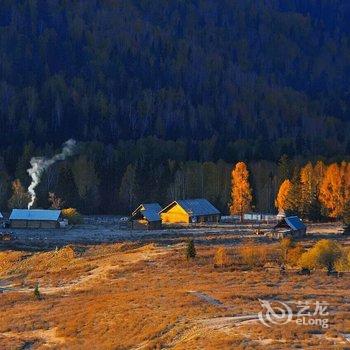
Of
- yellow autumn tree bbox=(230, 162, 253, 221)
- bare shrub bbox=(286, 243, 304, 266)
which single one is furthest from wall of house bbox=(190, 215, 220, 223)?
bare shrub bbox=(286, 243, 304, 266)

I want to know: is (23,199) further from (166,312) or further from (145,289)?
(166,312)

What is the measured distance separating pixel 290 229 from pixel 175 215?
20007 millimetres

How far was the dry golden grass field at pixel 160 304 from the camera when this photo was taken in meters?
30.0

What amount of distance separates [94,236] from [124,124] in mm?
107656

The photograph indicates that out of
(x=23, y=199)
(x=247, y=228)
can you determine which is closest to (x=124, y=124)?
(x=23, y=199)

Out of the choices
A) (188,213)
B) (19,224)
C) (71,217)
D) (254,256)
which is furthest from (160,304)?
(71,217)

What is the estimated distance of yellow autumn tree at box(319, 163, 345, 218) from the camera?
8825 centimetres

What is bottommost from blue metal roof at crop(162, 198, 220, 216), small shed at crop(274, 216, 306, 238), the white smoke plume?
small shed at crop(274, 216, 306, 238)

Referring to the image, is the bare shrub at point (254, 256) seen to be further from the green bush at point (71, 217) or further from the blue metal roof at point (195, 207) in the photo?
the green bush at point (71, 217)

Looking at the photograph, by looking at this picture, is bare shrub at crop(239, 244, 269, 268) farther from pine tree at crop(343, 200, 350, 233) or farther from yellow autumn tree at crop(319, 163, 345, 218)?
yellow autumn tree at crop(319, 163, 345, 218)

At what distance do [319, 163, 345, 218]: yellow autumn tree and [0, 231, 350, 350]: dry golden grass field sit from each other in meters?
34.9

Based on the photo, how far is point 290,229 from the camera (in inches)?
2822

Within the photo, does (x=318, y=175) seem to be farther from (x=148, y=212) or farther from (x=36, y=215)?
(x=36, y=215)

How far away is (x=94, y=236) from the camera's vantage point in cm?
7500
